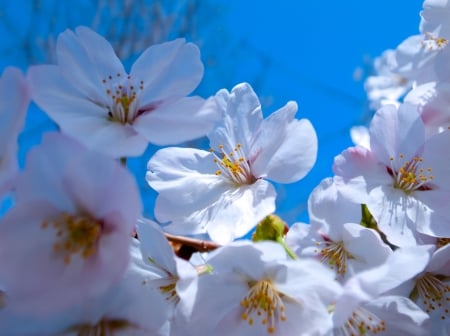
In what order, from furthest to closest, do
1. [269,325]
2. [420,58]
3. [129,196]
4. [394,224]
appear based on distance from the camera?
[420,58] → [394,224] → [269,325] → [129,196]

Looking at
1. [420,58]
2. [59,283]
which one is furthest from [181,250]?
[420,58]

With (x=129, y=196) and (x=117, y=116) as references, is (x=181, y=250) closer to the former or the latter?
(x=117, y=116)

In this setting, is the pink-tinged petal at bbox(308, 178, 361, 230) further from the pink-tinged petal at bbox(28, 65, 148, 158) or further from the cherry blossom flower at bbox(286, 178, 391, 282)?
the pink-tinged petal at bbox(28, 65, 148, 158)

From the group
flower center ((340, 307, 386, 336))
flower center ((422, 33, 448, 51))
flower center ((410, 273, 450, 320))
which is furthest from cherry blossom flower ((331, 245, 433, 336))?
flower center ((422, 33, 448, 51))

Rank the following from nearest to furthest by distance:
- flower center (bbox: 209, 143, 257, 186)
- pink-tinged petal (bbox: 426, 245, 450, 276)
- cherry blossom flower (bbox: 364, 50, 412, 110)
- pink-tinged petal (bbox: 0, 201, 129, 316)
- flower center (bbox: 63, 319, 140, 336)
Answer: pink-tinged petal (bbox: 0, 201, 129, 316) < flower center (bbox: 63, 319, 140, 336) < pink-tinged petal (bbox: 426, 245, 450, 276) < flower center (bbox: 209, 143, 257, 186) < cherry blossom flower (bbox: 364, 50, 412, 110)

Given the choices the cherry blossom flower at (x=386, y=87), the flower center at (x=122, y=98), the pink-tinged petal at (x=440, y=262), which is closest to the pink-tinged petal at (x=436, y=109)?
the pink-tinged petal at (x=440, y=262)

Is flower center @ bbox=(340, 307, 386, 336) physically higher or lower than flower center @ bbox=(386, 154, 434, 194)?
lower

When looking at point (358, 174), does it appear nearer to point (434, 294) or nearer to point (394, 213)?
point (394, 213)

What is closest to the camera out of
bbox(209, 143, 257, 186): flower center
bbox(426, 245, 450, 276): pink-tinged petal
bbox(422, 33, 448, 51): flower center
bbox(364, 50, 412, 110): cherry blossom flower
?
bbox(426, 245, 450, 276): pink-tinged petal
